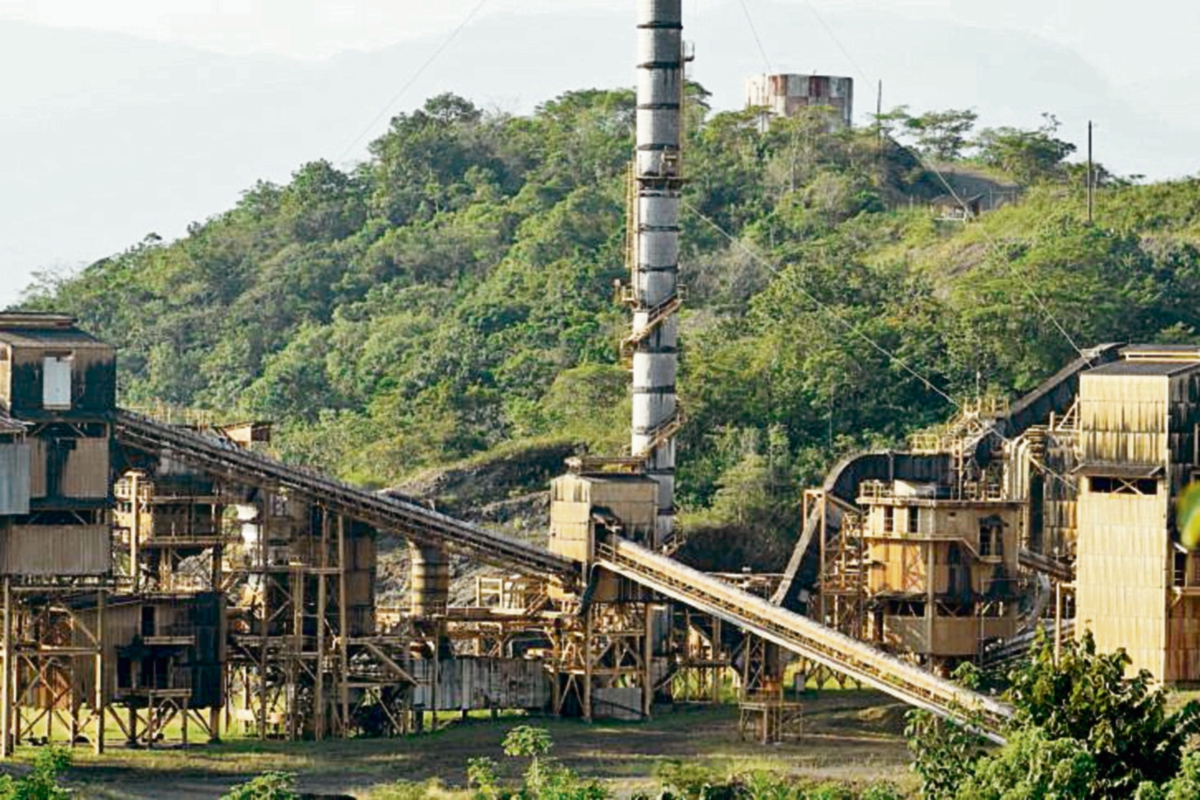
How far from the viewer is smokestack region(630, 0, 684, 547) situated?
8819cm

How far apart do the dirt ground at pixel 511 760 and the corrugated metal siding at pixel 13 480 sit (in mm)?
5624

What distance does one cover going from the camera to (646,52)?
3474 inches

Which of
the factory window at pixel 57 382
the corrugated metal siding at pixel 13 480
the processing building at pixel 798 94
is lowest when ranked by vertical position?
the corrugated metal siding at pixel 13 480

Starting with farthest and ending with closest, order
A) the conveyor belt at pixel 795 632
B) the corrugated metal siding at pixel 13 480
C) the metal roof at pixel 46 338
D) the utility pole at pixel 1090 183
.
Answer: the utility pole at pixel 1090 183 < the metal roof at pixel 46 338 < the conveyor belt at pixel 795 632 < the corrugated metal siding at pixel 13 480

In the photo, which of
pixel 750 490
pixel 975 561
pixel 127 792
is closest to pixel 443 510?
pixel 750 490

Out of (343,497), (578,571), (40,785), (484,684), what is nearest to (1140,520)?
(578,571)

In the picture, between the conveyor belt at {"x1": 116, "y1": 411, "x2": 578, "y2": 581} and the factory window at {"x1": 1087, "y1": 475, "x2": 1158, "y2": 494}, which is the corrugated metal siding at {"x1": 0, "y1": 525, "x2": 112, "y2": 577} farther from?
the factory window at {"x1": 1087, "y1": 475, "x2": 1158, "y2": 494}

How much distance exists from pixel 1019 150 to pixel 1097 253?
93.5 ft

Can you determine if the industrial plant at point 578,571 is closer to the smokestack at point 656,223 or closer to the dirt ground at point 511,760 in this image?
the smokestack at point 656,223

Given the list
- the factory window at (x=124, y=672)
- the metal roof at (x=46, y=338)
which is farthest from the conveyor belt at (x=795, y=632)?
the metal roof at (x=46, y=338)

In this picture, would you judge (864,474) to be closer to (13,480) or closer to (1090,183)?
(13,480)

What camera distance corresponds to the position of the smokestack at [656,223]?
88.2m

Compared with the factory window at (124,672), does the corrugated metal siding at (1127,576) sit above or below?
above

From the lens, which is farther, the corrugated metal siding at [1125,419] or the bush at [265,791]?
the corrugated metal siding at [1125,419]
